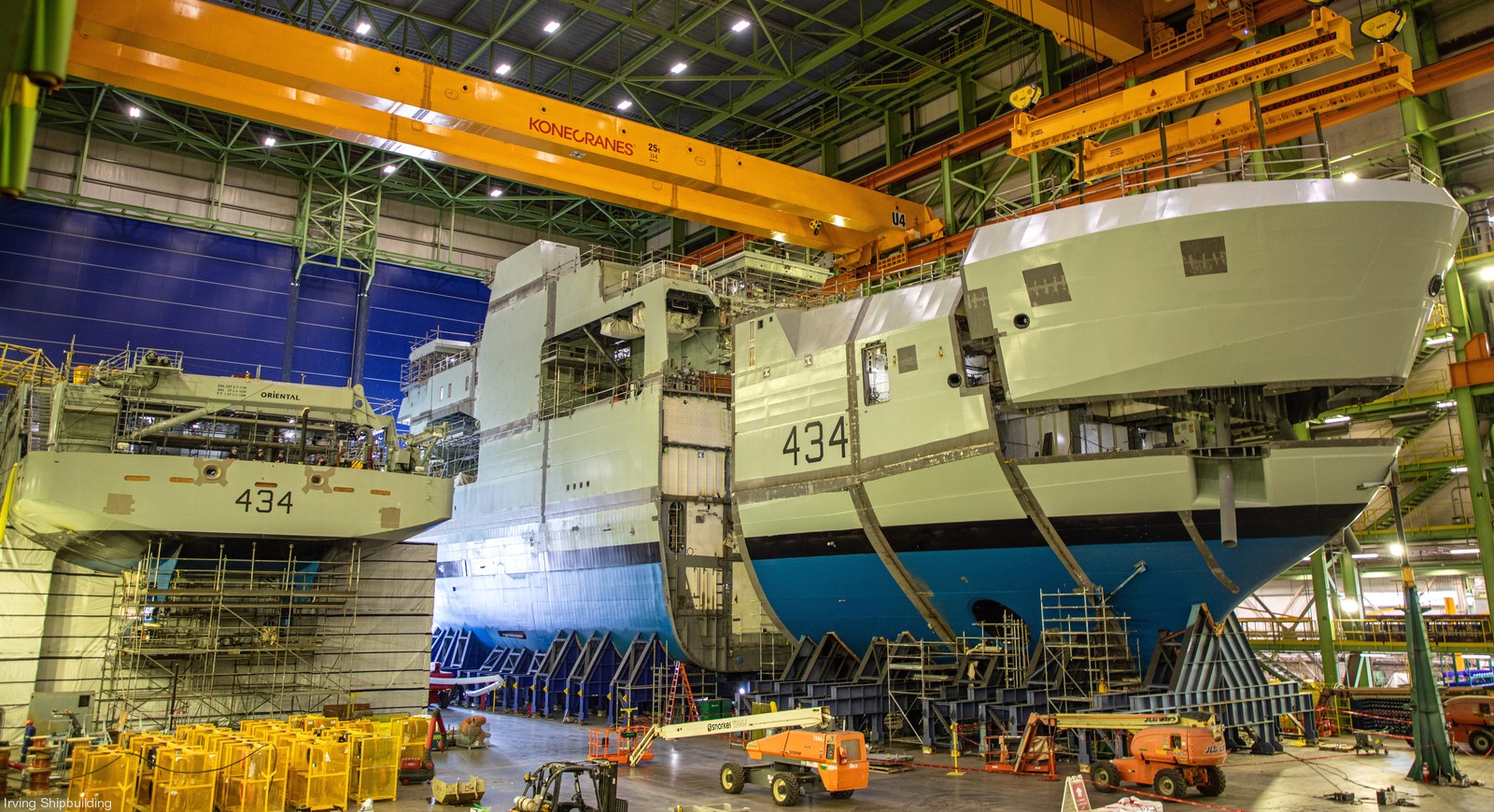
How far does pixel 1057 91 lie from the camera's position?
105 feet

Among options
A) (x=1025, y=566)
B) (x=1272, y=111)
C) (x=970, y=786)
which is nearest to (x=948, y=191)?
(x=1272, y=111)

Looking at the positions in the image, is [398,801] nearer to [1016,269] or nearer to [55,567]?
[55,567]

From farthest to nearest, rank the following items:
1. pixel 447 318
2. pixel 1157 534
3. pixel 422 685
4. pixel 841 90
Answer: pixel 447 318 → pixel 841 90 → pixel 422 685 → pixel 1157 534

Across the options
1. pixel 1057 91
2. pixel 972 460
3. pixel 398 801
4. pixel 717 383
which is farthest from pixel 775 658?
pixel 1057 91

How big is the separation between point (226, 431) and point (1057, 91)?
2627 cm

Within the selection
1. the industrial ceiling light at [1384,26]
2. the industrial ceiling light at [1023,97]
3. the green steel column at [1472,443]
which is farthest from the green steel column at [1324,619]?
the industrial ceiling light at [1023,97]

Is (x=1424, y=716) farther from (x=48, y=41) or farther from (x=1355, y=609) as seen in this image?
(x=1355, y=609)

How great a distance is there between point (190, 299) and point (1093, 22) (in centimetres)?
3585

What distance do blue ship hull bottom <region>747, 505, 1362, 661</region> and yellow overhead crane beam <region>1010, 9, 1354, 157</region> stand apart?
7.92m

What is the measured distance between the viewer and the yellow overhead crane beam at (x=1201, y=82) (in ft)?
55.9

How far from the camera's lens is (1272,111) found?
18984 millimetres

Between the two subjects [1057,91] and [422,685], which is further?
[1057,91]

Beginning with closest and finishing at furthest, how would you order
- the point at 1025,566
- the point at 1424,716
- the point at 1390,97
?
1. the point at 1424,716
2. the point at 1025,566
3. the point at 1390,97

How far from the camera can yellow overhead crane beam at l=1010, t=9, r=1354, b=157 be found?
1705 cm
